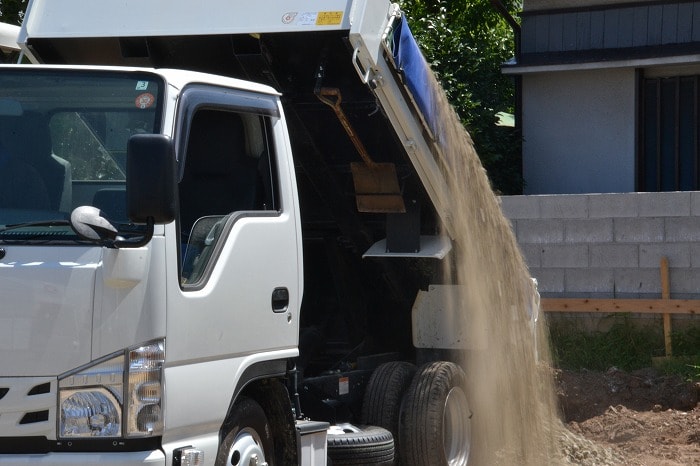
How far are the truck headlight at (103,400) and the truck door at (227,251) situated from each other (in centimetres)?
18

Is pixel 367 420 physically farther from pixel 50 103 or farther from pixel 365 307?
pixel 50 103

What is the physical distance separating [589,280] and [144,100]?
269 inches

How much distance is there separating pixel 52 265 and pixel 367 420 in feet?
9.63

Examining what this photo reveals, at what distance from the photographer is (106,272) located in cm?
412

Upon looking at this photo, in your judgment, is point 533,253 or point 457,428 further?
point 533,253

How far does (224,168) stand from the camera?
17.6 ft

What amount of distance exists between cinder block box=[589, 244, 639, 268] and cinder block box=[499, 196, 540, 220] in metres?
0.68

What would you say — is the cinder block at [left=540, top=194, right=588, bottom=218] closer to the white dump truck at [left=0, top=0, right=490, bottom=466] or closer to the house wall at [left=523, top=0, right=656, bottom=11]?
the white dump truck at [left=0, top=0, right=490, bottom=466]

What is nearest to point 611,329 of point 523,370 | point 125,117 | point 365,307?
point 523,370

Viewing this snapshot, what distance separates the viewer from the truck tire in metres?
5.93

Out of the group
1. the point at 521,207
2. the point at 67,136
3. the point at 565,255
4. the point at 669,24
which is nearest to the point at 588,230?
the point at 565,255

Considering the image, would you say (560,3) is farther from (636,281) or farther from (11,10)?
(11,10)

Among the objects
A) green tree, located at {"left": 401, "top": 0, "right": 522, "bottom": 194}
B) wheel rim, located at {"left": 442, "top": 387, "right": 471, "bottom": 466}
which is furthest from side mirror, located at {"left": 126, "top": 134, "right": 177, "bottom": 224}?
green tree, located at {"left": 401, "top": 0, "right": 522, "bottom": 194}

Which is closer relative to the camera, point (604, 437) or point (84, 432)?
point (84, 432)
